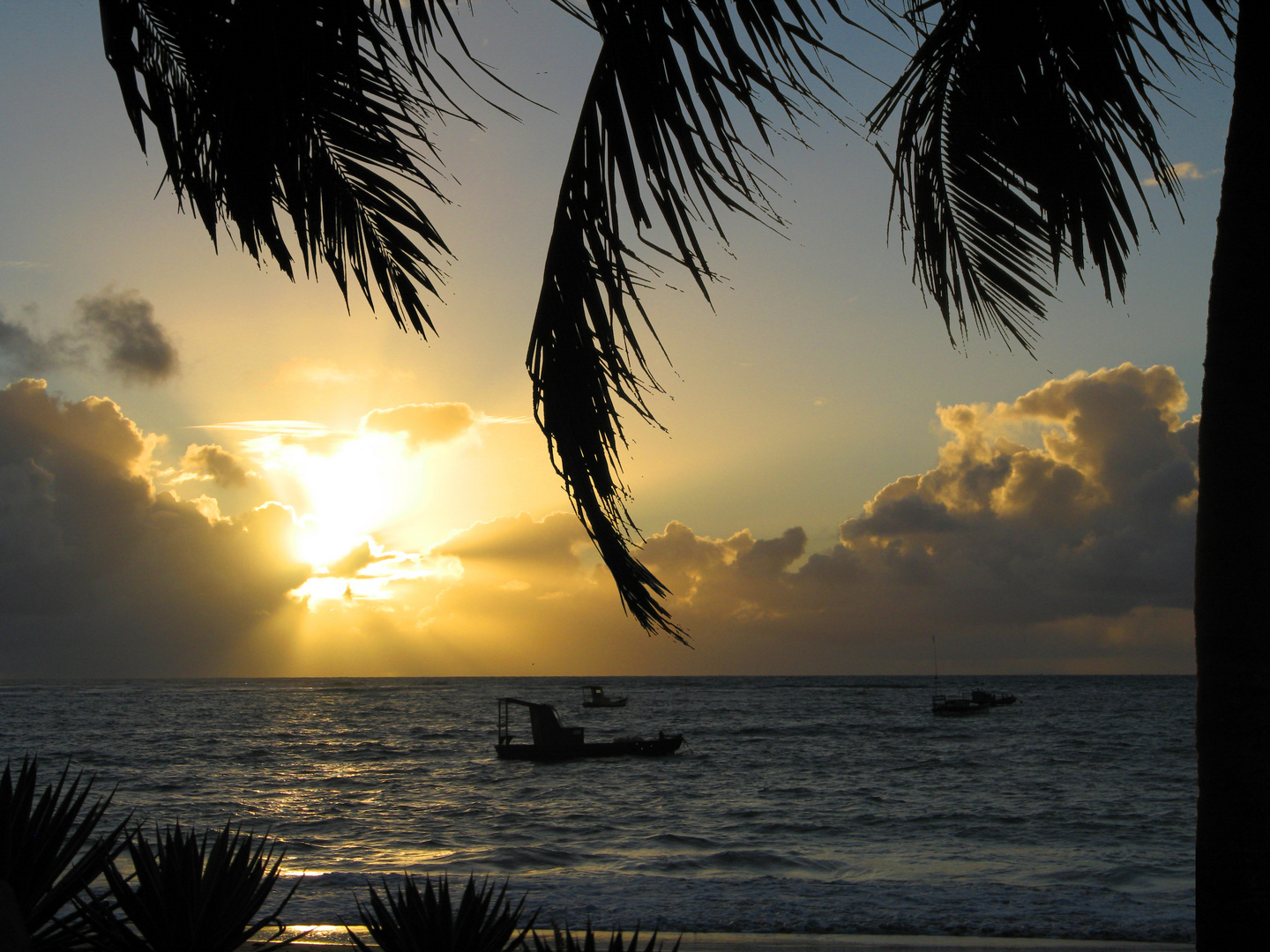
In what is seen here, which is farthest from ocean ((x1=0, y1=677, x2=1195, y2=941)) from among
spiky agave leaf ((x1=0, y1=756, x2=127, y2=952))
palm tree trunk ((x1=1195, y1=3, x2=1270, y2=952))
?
palm tree trunk ((x1=1195, y1=3, x2=1270, y2=952))

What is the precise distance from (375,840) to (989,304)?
56.6ft

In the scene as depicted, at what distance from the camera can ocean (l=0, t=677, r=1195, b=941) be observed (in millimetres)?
11227

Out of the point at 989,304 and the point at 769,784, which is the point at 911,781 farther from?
the point at 989,304

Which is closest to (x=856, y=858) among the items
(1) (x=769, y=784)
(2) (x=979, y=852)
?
(2) (x=979, y=852)

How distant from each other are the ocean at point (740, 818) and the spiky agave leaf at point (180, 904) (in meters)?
1.55

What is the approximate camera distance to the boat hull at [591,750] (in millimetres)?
28837

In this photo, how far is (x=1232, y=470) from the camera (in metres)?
2.46

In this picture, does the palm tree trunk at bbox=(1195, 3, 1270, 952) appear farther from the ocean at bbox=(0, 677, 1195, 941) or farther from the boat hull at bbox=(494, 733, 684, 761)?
the boat hull at bbox=(494, 733, 684, 761)

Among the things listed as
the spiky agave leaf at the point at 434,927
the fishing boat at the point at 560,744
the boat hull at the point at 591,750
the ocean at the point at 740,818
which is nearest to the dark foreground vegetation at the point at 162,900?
the spiky agave leaf at the point at 434,927

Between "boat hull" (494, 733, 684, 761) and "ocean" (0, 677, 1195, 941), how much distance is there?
456 mm

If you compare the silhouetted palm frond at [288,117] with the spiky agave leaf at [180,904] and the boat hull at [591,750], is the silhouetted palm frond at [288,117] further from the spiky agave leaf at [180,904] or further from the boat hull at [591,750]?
the boat hull at [591,750]

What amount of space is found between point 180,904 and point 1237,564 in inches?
161

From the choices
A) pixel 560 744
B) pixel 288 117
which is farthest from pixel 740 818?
pixel 288 117

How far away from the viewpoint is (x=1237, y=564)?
8.02 ft
